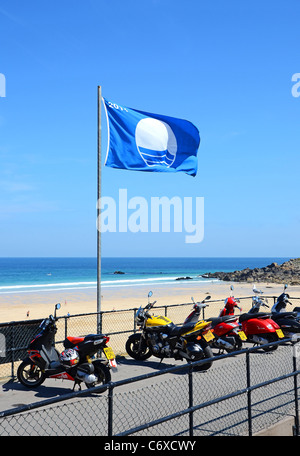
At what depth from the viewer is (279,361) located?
10.8 m

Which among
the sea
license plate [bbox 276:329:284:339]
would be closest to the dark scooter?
license plate [bbox 276:329:284:339]

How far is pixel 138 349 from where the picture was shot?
36.7 feet

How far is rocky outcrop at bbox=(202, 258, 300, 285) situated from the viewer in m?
74.9

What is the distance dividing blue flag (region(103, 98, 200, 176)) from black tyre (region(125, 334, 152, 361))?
174 inches

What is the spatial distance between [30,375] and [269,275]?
245ft

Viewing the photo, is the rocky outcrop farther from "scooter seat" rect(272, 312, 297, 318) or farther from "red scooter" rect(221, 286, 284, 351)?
"red scooter" rect(221, 286, 284, 351)

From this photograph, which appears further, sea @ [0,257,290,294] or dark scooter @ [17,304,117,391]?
sea @ [0,257,290,294]

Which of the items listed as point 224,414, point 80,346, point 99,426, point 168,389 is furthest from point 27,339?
point 224,414

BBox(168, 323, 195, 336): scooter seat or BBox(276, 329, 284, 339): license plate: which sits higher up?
BBox(168, 323, 195, 336): scooter seat

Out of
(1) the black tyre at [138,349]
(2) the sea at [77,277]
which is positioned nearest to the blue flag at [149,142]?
(1) the black tyre at [138,349]

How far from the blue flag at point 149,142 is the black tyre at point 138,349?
4421 millimetres

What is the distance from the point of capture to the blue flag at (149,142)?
12.5 meters
